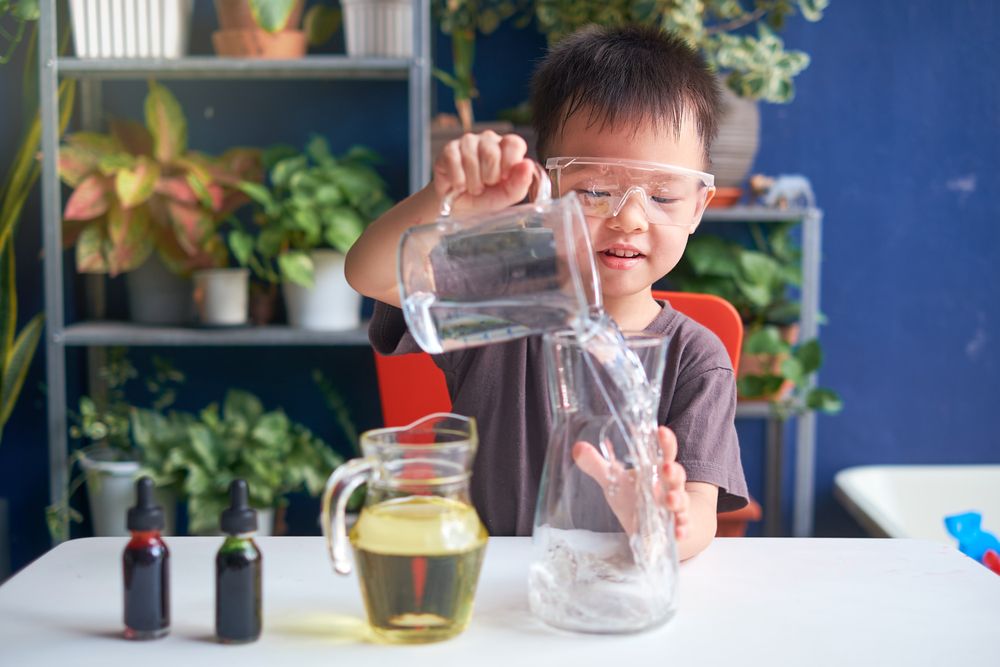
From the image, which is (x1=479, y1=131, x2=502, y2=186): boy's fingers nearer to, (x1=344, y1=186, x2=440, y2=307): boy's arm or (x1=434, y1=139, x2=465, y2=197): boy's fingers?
(x1=434, y1=139, x2=465, y2=197): boy's fingers

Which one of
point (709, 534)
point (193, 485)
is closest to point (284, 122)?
point (193, 485)

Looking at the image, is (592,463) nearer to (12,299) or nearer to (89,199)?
(89,199)

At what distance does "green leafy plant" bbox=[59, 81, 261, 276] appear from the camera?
240 centimetres

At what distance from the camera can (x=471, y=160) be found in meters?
0.90

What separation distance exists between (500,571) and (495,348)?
0.49 meters

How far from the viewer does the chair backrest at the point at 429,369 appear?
1.56 meters

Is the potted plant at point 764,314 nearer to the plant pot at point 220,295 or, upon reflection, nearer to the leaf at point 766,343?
the leaf at point 766,343

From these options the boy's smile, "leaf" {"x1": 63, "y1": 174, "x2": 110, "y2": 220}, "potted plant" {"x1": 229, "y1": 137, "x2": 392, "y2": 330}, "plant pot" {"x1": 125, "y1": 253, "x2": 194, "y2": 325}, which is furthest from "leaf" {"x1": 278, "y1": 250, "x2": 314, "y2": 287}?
the boy's smile

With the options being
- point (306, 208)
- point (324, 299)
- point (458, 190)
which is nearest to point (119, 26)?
point (306, 208)

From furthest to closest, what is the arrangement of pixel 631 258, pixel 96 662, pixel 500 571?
1. pixel 631 258
2. pixel 500 571
3. pixel 96 662

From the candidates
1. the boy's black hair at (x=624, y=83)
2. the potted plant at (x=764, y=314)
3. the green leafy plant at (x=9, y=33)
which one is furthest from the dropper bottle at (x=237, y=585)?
the green leafy plant at (x=9, y=33)

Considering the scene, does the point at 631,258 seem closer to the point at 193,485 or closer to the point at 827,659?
the point at 827,659

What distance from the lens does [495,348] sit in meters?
1.39

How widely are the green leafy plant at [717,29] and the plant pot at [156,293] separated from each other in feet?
3.53
